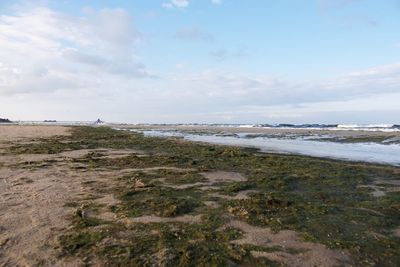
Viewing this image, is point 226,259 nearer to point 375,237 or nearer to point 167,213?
point 167,213

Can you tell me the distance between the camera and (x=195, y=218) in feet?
21.4

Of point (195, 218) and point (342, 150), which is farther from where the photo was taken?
point (342, 150)

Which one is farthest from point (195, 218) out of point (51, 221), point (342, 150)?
point (342, 150)

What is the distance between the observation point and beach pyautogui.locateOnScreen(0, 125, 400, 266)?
16.7 ft

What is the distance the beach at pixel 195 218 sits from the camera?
508 cm

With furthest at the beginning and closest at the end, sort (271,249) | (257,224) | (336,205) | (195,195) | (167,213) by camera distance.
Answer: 1. (195,195)
2. (336,205)
3. (167,213)
4. (257,224)
5. (271,249)

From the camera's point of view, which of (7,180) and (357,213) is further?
(7,180)

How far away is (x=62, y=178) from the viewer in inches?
392

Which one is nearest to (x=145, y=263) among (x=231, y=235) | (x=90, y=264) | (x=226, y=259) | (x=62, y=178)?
(x=90, y=264)

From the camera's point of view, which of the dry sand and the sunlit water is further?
the sunlit water

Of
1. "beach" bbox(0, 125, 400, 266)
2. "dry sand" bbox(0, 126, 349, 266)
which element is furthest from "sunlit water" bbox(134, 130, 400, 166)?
"dry sand" bbox(0, 126, 349, 266)

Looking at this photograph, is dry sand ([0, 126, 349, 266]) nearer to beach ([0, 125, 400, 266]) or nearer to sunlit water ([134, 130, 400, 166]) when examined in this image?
beach ([0, 125, 400, 266])

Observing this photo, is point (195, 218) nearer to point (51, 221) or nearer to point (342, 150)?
point (51, 221)

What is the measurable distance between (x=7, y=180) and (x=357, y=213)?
772 cm
